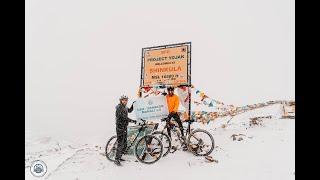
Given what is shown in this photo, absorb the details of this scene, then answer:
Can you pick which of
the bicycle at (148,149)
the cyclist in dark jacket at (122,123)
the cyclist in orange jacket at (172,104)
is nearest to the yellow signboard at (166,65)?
the cyclist in orange jacket at (172,104)

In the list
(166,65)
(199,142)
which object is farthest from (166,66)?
(199,142)

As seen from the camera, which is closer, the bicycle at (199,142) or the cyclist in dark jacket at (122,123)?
the bicycle at (199,142)

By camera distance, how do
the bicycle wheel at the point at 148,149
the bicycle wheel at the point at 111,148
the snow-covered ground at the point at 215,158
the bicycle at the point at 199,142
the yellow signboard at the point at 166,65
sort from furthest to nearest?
1. the bicycle wheel at the point at 111,148
2. the yellow signboard at the point at 166,65
3. the bicycle wheel at the point at 148,149
4. the bicycle at the point at 199,142
5. the snow-covered ground at the point at 215,158

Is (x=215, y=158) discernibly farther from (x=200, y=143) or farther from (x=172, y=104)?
(x=172, y=104)

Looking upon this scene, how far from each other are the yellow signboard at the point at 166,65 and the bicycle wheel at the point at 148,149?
1.13 m

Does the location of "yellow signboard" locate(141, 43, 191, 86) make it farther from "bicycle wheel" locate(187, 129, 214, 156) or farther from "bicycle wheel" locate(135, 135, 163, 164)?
"bicycle wheel" locate(135, 135, 163, 164)

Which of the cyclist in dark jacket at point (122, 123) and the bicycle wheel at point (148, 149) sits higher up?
the cyclist in dark jacket at point (122, 123)

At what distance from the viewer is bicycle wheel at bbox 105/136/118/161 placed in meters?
9.52

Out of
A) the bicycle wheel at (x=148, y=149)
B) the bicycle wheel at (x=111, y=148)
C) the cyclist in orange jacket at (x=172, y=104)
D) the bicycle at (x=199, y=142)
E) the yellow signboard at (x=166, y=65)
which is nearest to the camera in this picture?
the bicycle at (x=199, y=142)

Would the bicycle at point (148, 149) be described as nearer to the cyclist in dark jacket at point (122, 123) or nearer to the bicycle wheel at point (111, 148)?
the cyclist in dark jacket at point (122, 123)

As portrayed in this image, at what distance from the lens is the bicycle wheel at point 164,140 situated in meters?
9.07

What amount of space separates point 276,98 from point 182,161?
202 centimetres
